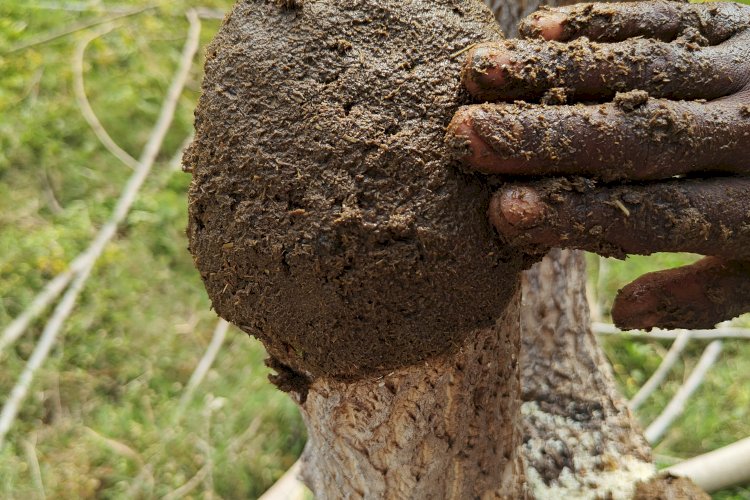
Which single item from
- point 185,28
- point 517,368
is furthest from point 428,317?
point 185,28

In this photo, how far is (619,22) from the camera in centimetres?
111

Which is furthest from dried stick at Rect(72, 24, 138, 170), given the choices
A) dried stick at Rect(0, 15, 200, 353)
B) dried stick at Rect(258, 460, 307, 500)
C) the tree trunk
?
the tree trunk

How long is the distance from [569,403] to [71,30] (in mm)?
3351

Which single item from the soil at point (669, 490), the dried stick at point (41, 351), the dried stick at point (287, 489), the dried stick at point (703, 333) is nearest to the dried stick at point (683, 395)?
the dried stick at point (703, 333)

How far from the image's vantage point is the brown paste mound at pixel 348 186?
3.46 ft

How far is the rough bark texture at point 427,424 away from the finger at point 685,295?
0.22 meters

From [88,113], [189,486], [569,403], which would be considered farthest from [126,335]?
[569,403]

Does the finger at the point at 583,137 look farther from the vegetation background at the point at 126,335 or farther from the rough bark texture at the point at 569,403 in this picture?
the vegetation background at the point at 126,335

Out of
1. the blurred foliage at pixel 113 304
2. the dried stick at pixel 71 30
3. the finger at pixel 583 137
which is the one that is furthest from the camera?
the dried stick at pixel 71 30

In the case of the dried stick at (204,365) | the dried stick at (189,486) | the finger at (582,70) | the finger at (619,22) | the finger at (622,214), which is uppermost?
the finger at (619,22)

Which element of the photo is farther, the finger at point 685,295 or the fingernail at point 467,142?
the finger at point 685,295

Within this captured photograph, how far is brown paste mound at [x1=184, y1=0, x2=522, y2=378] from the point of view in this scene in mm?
1056

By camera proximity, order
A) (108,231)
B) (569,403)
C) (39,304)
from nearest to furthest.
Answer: (569,403) < (39,304) < (108,231)

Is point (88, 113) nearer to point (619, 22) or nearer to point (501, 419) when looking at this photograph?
point (501, 419)
